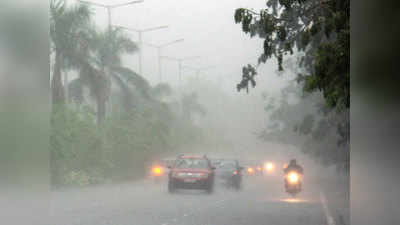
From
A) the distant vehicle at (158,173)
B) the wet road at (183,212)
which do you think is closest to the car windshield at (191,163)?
the wet road at (183,212)

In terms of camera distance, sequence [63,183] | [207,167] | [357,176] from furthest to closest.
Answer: [63,183], [207,167], [357,176]

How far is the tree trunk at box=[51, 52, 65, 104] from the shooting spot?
128 feet

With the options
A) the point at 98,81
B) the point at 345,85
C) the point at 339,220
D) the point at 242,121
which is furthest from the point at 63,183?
the point at 242,121

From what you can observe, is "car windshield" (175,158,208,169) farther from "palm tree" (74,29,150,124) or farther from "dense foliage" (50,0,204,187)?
"palm tree" (74,29,150,124)

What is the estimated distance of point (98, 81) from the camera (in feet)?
136

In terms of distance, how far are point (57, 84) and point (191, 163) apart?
8.81 meters

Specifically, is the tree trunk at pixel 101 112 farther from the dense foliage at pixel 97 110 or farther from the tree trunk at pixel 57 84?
the tree trunk at pixel 57 84

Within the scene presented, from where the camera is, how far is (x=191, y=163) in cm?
3522

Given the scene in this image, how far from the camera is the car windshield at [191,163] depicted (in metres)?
34.7

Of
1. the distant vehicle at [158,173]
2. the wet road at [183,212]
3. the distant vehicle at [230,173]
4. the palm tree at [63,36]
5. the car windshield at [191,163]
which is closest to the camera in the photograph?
the wet road at [183,212]

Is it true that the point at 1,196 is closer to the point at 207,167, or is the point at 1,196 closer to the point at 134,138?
the point at 207,167

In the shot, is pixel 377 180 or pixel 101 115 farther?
pixel 101 115

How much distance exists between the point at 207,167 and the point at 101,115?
16124 mm

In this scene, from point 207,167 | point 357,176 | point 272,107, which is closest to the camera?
point 357,176
